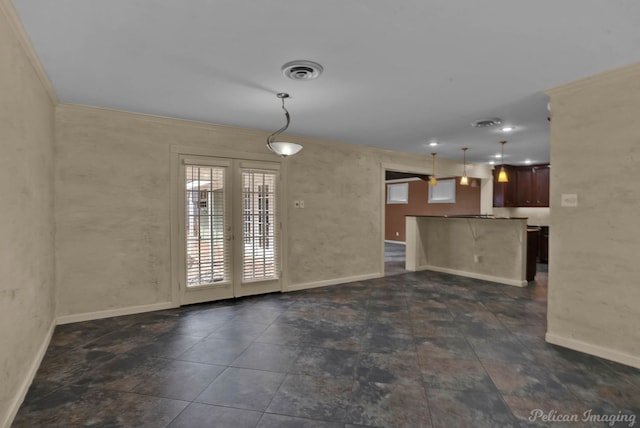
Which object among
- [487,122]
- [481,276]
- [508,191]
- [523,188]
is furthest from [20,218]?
[523,188]

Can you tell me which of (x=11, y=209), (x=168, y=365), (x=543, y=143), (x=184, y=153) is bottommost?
(x=168, y=365)

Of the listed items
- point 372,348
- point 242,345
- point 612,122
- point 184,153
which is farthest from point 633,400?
point 184,153

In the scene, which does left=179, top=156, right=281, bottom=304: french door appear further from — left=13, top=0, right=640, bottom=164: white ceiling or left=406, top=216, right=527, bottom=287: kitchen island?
left=406, top=216, right=527, bottom=287: kitchen island

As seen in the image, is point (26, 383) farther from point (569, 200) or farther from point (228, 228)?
point (569, 200)

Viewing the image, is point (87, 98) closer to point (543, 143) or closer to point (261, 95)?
point (261, 95)

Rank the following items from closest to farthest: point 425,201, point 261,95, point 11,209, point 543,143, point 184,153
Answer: point 11,209 < point 261,95 < point 184,153 < point 543,143 < point 425,201

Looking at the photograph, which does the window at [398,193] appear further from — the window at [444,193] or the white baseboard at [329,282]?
the white baseboard at [329,282]

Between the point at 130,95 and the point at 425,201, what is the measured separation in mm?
9169

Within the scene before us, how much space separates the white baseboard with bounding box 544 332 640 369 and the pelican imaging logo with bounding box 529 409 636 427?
80 cm

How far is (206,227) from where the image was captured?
14.0 ft

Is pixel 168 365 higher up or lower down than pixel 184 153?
lower down

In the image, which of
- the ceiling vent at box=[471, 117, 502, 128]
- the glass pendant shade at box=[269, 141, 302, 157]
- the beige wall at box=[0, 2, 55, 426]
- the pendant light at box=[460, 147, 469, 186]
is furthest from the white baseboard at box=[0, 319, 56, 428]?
the pendant light at box=[460, 147, 469, 186]

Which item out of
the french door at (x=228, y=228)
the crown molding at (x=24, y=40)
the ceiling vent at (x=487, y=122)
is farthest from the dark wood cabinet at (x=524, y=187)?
the crown molding at (x=24, y=40)

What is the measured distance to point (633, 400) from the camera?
82.8 inches
